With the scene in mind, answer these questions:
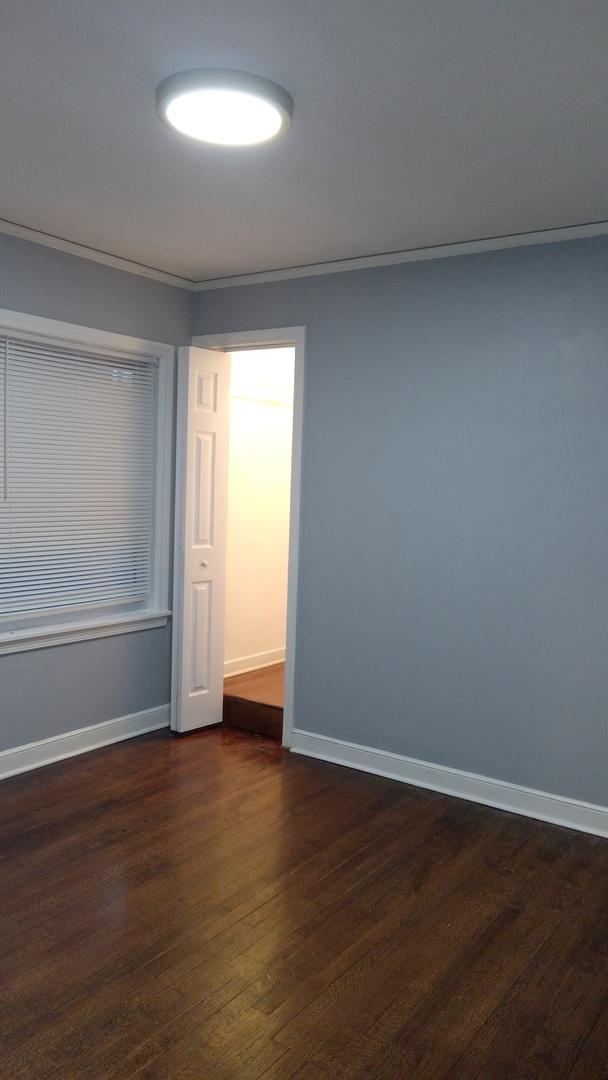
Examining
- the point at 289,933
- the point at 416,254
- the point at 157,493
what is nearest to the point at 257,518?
the point at 157,493

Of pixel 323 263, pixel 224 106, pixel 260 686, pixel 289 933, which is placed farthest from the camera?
pixel 260 686

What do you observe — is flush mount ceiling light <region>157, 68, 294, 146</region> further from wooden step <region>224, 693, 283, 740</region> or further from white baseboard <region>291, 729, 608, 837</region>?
wooden step <region>224, 693, 283, 740</region>

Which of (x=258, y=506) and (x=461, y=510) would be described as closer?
(x=461, y=510)

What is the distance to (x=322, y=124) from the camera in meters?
2.50

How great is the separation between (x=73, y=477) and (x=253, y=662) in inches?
80.6

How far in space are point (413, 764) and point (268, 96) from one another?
301 cm

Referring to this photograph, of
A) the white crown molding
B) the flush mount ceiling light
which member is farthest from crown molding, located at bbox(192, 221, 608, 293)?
the flush mount ceiling light

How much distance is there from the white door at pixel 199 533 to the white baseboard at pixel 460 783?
2.27ft

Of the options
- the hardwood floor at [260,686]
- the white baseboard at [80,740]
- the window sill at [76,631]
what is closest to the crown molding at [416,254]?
the window sill at [76,631]

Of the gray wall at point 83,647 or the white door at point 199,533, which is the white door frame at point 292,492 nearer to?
the white door at point 199,533

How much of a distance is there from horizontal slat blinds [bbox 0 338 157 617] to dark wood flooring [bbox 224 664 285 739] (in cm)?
85

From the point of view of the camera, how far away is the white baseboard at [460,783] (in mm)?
3550

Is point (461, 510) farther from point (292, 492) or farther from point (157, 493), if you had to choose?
point (157, 493)

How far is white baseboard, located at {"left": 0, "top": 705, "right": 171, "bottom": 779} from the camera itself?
3.98m
